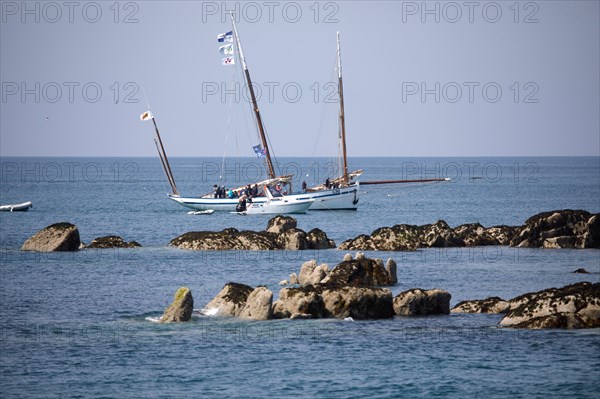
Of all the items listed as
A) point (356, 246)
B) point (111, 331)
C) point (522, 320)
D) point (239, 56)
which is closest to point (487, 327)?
point (522, 320)

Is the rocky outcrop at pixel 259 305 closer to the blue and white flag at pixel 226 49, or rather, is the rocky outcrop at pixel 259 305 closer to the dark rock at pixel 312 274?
the dark rock at pixel 312 274

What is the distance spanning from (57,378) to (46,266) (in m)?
26.9

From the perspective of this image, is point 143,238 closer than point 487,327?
No

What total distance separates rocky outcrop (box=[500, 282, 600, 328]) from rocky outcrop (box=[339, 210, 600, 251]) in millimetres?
25847

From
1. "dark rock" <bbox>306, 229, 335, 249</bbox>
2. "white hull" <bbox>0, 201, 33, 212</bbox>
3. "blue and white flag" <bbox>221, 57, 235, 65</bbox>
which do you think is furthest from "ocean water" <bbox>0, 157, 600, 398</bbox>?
"white hull" <bbox>0, 201, 33, 212</bbox>

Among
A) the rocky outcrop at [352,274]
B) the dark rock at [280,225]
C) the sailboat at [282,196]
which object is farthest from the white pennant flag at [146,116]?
the rocky outcrop at [352,274]

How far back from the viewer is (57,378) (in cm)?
3222

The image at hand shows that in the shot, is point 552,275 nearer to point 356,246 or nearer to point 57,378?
point 356,246

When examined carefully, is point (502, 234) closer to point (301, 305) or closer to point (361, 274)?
point (361, 274)

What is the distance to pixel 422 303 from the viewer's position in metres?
41.1

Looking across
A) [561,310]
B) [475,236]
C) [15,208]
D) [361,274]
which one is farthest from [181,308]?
[15,208]

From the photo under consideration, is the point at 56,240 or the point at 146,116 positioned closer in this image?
the point at 56,240

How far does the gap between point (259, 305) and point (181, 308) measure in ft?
9.93

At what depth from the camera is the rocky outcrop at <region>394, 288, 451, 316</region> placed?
135 feet
